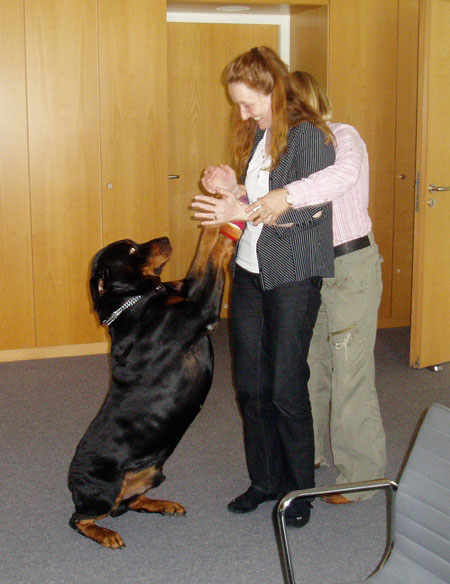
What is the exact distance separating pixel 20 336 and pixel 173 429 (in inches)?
103

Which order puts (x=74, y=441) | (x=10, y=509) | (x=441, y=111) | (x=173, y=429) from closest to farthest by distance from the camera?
(x=173, y=429) → (x=10, y=509) → (x=74, y=441) → (x=441, y=111)

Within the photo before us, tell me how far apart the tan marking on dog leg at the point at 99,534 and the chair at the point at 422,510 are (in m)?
1.06

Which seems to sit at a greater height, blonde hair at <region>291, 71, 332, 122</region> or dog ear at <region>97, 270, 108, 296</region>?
blonde hair at <region>291, 71, 332, 122</region>

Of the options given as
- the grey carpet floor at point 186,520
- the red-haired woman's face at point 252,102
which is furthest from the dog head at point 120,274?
the grey carpet floor at point 186,520

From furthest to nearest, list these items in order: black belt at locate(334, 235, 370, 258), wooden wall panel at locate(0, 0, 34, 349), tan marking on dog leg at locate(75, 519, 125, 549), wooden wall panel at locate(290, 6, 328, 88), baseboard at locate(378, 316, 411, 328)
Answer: baseboard at locate(378, 316, 411, 328)
wooden wall panel at locate(290, 6, 328, 88)
wooden wall panel at locate(0, 0, 34, 349)
black belt at locate(334, 235, 370, 258)
tan marking on dog leg at locate(75, 519, 125, 549)

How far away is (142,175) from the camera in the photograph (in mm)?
4871

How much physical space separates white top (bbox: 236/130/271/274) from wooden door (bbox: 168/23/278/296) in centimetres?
315

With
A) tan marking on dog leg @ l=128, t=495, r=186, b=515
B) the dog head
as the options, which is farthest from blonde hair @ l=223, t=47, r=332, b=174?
tan marking on dog leg @ l=128, t=495, r=186, b=515

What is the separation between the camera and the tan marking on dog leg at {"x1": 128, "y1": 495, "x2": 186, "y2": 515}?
2.70m

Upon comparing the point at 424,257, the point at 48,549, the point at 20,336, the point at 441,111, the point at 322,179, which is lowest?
the point at 48,549

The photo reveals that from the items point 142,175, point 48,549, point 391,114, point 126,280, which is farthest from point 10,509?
point 391,114

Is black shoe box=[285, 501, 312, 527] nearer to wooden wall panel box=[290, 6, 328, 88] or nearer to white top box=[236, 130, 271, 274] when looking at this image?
white top box=[236, 130, 271, 274]

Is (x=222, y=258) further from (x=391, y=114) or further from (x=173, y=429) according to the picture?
(x=391, y=114)

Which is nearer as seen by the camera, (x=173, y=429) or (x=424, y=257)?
(x=173, y=429)
